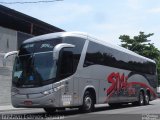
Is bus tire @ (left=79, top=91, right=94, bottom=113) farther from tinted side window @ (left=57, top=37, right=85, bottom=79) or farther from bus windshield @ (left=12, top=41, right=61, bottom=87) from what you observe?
bus windshield @ (left=12, top=41, right=61, bottom=87)

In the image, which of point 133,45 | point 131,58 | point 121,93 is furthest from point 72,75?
point 133,45

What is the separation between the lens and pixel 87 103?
19516 millimetres

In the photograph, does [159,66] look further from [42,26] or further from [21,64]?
[21,64]

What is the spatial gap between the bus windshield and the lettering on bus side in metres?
5.93

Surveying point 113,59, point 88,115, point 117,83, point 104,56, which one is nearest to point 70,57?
point 88,115

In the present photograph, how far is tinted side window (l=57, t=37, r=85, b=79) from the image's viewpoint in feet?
57.4

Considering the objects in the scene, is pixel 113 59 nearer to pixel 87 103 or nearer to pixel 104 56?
pixel 104 56

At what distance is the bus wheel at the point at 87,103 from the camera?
19.2 metres

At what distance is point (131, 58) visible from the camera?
2688cm

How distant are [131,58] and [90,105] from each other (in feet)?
26.4

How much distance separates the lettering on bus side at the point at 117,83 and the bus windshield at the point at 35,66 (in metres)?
5.93

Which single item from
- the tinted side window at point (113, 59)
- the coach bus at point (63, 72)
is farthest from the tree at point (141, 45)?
the coach bus at point (63, 72)

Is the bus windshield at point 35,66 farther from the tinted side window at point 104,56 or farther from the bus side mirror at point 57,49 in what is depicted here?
the tinted side window at point 104,56

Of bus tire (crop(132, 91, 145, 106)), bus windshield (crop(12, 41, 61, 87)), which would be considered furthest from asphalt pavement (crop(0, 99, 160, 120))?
bus tire (crop(132, 91, 145, 106))
